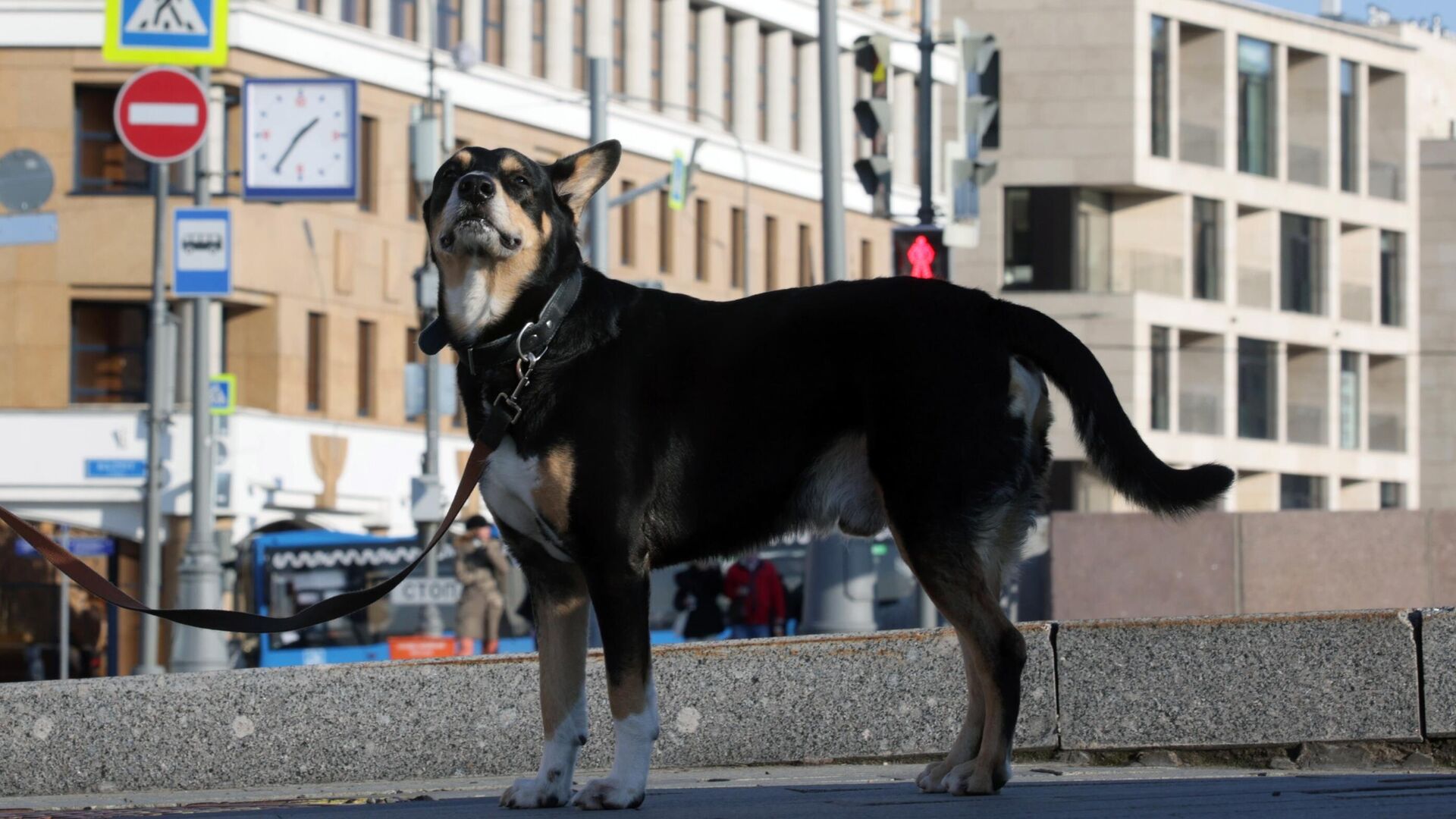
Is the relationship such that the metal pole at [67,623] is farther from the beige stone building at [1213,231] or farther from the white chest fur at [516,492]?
the white chest fur at [516,492]

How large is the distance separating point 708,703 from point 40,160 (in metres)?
13.6

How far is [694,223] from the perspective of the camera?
5875 cm

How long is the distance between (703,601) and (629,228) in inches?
1130

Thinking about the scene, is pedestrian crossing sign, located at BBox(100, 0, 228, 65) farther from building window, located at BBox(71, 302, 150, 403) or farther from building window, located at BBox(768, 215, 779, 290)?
building window, located at BBox(768, 215, 779, 290)

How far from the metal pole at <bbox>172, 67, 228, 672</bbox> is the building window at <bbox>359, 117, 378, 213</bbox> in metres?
18.7

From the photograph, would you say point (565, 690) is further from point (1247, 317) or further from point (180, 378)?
point (1247, 317)

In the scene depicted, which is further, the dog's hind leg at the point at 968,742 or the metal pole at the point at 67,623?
the metal pole at the point at 67,623

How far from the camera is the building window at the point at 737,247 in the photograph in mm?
60000

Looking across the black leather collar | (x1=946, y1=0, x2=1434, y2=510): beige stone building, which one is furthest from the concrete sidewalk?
(x1=946, y1=0, x2=1434, y2=510): beige stone building

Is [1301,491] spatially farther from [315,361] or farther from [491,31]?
[315,361]

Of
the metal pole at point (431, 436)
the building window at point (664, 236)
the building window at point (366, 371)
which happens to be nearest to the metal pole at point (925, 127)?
the metal pole at point (431, 436)

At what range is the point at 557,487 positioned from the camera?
738 centimetres

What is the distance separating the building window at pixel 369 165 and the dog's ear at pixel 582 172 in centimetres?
4228

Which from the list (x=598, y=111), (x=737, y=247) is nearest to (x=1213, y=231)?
(x=737, y=247)
